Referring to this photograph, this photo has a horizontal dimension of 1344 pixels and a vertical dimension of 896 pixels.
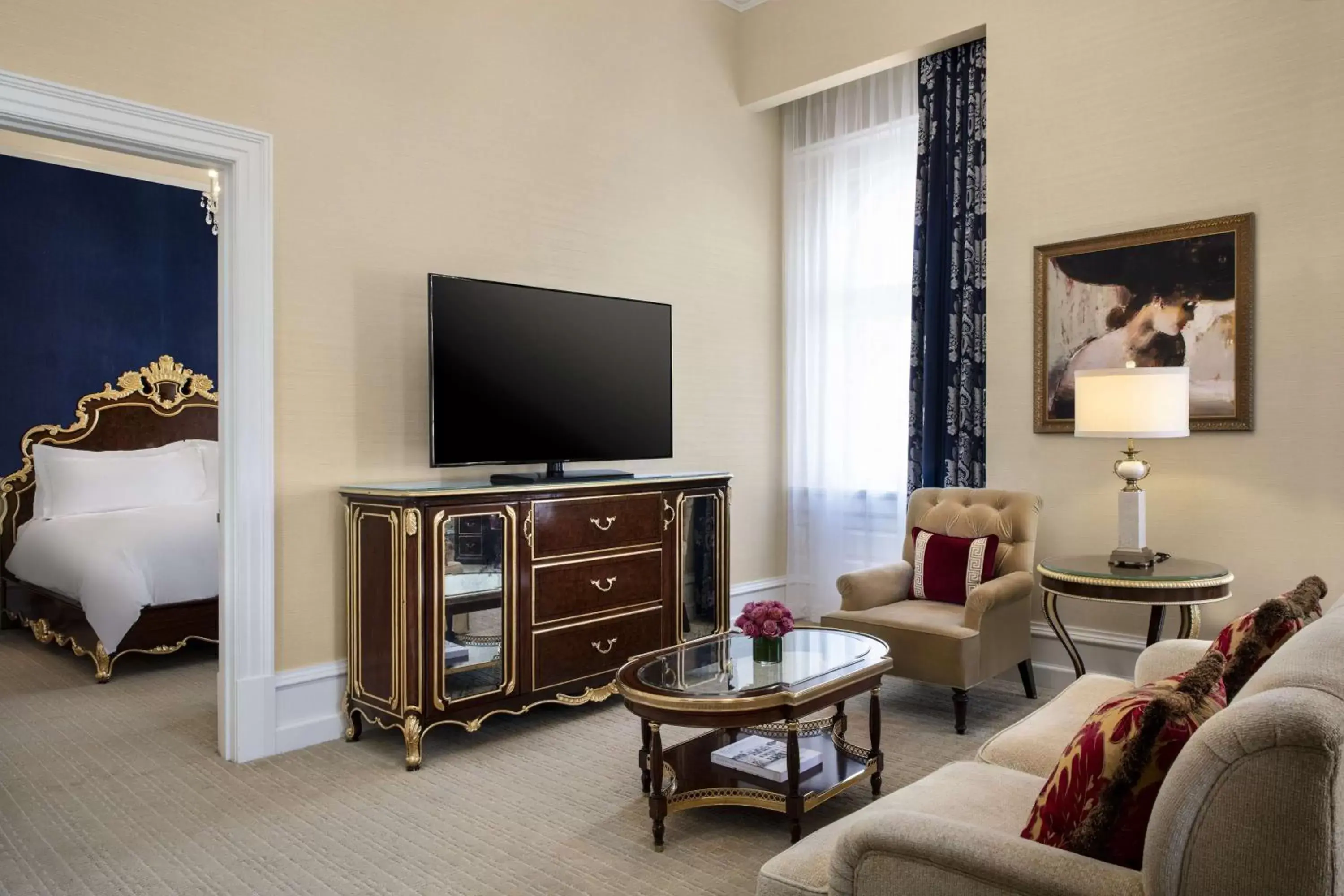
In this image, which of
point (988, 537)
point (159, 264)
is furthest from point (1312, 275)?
point (159, 264)

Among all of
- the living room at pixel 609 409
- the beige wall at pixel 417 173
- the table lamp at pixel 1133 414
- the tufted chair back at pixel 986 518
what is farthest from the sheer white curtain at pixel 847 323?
the table lamp at pixel 1133 414

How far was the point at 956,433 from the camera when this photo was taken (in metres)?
4.71

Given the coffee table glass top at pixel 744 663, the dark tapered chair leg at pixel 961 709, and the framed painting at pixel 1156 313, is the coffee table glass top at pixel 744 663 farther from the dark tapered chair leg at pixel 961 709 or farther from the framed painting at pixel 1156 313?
the framed painting at pixel 1156 313

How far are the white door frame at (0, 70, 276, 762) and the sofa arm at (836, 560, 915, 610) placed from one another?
7.55ft

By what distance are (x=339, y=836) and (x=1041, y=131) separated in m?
3.98

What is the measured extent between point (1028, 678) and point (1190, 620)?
2.74ft

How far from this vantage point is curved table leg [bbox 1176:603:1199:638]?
10.9ft

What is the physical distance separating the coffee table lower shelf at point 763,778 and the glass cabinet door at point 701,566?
111 cm

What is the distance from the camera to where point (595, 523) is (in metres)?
3.82

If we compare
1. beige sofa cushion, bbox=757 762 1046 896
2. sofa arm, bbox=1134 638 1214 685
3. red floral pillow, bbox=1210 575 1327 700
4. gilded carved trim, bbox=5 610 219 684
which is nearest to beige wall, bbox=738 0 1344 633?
sofa arm, bbox=1134 638 1214 685

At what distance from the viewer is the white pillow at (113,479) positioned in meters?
5.71

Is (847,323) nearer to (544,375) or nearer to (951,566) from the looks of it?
(951,566)

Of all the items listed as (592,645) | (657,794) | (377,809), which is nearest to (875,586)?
(592,645)

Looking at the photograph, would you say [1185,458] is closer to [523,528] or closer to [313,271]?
[523,528]
